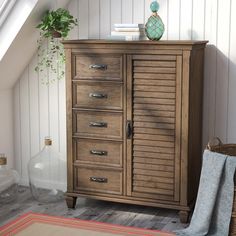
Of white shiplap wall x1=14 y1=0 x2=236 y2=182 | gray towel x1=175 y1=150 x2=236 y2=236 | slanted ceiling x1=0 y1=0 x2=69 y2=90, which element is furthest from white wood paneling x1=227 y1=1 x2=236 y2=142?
slanted ceiling x1=0 y1=0 x2=69 y2=90

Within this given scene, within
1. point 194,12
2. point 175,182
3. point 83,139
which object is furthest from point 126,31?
point 175,182

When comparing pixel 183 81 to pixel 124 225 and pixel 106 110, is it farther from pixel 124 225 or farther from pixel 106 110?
pixel 124 225

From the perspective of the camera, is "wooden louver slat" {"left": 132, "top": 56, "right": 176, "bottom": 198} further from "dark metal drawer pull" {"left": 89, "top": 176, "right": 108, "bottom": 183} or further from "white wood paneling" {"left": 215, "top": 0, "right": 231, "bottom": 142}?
"white wood paneling" {"left": 215, "top": 0, "right": 231, "bottom": 142}

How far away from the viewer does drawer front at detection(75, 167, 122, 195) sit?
3.84 metres

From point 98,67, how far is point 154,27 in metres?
0.44

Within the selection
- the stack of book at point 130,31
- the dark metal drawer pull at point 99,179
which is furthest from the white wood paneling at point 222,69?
the dark metal drawer pull at point 99,179

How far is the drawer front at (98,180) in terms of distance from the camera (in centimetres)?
384

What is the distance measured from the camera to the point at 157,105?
3.65 metres

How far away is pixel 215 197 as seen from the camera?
3.30 m

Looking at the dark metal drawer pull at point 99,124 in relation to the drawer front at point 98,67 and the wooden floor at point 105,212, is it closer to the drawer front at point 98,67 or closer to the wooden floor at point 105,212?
the drawer front at point 98,67

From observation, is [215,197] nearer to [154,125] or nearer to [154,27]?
[154,125]

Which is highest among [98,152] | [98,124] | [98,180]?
[98,124]

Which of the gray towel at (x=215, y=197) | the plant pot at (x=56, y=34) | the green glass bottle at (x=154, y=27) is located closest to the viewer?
the gray towel at (x=215, y=197)

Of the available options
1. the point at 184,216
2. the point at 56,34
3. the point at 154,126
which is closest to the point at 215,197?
the point at 184,216
